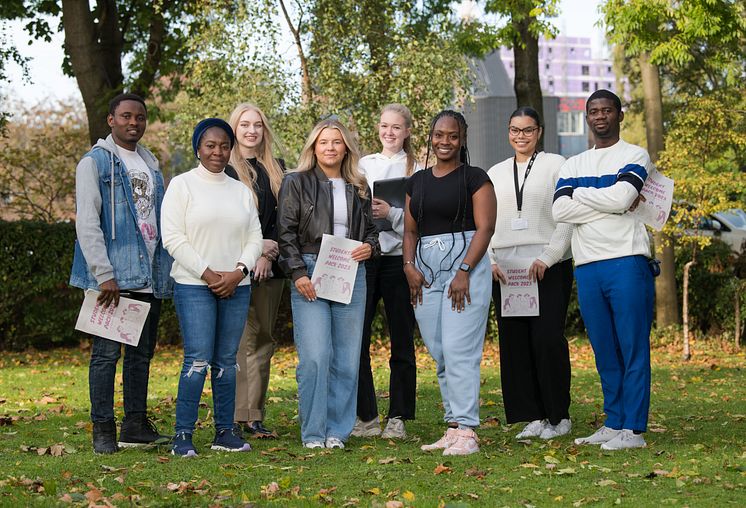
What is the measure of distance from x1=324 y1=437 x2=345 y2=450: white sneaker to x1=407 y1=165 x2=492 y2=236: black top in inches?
61.0

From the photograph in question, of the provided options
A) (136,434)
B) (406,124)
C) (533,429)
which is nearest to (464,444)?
(533,429)

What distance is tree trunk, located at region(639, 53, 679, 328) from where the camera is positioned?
16844 millimetres

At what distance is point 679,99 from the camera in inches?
1312

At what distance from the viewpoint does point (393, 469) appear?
6.68 metres

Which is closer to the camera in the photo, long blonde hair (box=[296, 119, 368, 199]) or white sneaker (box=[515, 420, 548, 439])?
long blonde hair (box=[296, 119, 368, 199])

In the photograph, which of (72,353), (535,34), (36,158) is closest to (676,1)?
(535,34)

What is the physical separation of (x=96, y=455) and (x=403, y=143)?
3.23 metres

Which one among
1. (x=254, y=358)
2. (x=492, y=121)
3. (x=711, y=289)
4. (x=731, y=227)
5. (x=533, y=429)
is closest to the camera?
(x=533, y=429)

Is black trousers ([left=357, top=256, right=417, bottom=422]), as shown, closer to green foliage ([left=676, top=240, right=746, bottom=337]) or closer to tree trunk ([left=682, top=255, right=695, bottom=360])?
tree trunk ([left=682, top=255, right=695, bottom=360])

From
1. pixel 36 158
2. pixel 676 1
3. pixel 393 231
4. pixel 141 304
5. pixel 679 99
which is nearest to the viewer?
pixel 141 304

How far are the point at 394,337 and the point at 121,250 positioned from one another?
2162 millimetres

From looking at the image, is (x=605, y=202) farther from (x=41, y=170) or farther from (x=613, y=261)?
(x=41, y=170)

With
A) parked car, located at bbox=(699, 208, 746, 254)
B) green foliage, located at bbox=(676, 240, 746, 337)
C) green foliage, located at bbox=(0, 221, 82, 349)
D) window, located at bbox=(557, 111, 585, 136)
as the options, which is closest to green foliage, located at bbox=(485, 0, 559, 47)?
green foliage, located at bbox=(676, 240, 746, 337)

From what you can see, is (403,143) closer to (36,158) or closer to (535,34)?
(535,34)
